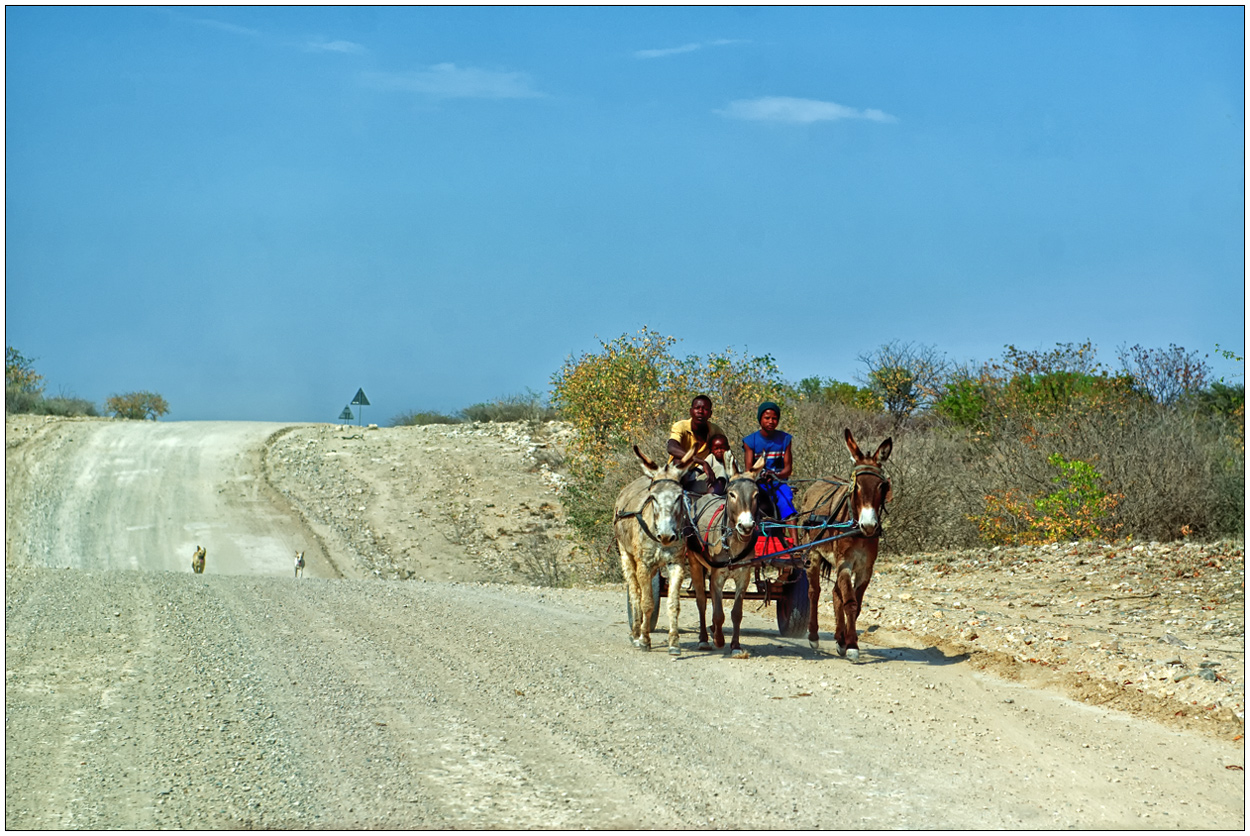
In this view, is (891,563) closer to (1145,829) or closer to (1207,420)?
(1207,420)

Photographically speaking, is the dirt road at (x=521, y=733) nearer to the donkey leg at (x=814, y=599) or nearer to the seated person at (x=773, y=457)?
the donkey leg at (x=814, y=599)

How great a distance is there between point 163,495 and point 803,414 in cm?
2580

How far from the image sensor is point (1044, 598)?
15.5 metres

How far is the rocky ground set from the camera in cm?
1002

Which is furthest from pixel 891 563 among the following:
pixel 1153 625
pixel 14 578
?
pixel 14 578

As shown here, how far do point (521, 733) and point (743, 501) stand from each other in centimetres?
336

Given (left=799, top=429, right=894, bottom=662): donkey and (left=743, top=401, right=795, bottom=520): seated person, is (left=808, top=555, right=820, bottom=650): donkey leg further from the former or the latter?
(left=743, top=401, right=795, bottom=520): seated person

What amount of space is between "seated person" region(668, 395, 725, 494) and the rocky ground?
10.5 feet

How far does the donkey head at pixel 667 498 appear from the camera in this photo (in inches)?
428

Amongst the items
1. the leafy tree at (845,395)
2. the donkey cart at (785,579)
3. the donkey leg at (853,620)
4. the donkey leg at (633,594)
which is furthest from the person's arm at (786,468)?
the leafy tree at (845,395)

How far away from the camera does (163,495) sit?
42.1 metres

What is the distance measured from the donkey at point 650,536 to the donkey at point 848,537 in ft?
4.32

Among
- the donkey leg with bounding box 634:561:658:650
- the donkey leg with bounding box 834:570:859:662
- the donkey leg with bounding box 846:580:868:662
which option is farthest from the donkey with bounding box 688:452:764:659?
the donkey leg with bounding box 846:580:868:662

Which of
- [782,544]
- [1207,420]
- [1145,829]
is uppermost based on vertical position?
[1207,420]
